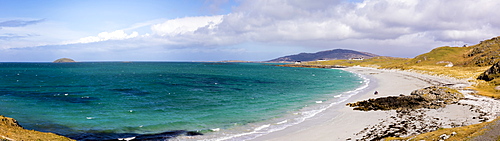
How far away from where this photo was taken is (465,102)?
1396 inches

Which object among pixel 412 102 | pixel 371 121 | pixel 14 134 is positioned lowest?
pixel 371 121

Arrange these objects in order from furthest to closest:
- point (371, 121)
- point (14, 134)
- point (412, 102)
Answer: point (412, 102), point (371, 121), point (14, 134)

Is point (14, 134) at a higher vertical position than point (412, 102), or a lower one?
higher

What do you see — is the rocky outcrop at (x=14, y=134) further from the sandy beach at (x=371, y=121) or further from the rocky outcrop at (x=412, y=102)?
the rocky outcrop at (x=412, y=102)

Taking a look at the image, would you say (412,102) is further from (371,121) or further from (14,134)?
(14,134)

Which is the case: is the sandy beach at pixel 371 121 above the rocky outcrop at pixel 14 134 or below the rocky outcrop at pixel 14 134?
below

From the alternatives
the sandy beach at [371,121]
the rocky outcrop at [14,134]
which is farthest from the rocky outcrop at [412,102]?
the rocky outcrop at [14,134]

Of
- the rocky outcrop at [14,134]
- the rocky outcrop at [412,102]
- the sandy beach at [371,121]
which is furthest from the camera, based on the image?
the rocky outcrop at [412,102]

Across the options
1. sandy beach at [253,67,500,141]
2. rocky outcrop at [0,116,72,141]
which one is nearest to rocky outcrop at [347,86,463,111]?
sandy beach at [253,67,500,141]

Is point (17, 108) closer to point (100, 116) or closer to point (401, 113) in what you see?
point (100, 116)

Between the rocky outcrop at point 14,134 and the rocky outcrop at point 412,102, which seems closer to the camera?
the rocky outcrop at point 14,134

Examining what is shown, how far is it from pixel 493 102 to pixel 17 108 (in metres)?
62.4

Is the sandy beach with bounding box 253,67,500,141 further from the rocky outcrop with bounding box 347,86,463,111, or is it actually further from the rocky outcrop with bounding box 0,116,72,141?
the rocky outcrop with bounding box 0,116,72,141

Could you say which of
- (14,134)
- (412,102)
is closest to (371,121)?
(412,102)
